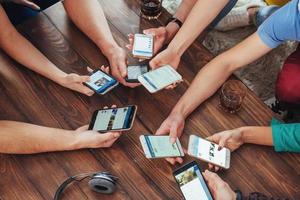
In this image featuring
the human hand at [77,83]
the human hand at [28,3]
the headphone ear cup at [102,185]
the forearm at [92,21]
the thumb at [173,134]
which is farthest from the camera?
the human hand at [28,3]

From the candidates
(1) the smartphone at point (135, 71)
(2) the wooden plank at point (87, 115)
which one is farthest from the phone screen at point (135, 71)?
(2) the wooden plank at point (87, 115)

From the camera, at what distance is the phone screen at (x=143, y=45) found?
1.29m

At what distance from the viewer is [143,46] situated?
50.9 inches

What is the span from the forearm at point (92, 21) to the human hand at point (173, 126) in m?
0.33

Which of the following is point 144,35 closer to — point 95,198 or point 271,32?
point 271,32

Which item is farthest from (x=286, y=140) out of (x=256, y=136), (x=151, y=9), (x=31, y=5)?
(x=31, y=5)

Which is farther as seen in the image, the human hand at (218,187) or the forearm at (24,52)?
the forearm at (24,52)

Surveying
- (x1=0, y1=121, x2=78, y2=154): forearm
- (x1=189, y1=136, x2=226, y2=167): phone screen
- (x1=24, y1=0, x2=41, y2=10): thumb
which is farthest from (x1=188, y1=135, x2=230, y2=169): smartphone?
(x1=24, y1=0, x2=41, y2=10): thumb

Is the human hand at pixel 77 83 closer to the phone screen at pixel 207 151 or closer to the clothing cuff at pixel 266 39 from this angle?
the phone screen at pixel 207 151

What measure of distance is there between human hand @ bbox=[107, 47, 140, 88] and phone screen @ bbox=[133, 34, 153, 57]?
0.05 meters

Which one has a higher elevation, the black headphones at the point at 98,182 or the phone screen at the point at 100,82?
the phone screen at the point at 100,82

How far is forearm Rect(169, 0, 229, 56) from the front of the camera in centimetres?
134

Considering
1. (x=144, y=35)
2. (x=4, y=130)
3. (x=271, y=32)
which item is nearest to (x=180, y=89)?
(x=144, y=35)

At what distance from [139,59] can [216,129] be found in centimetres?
36
